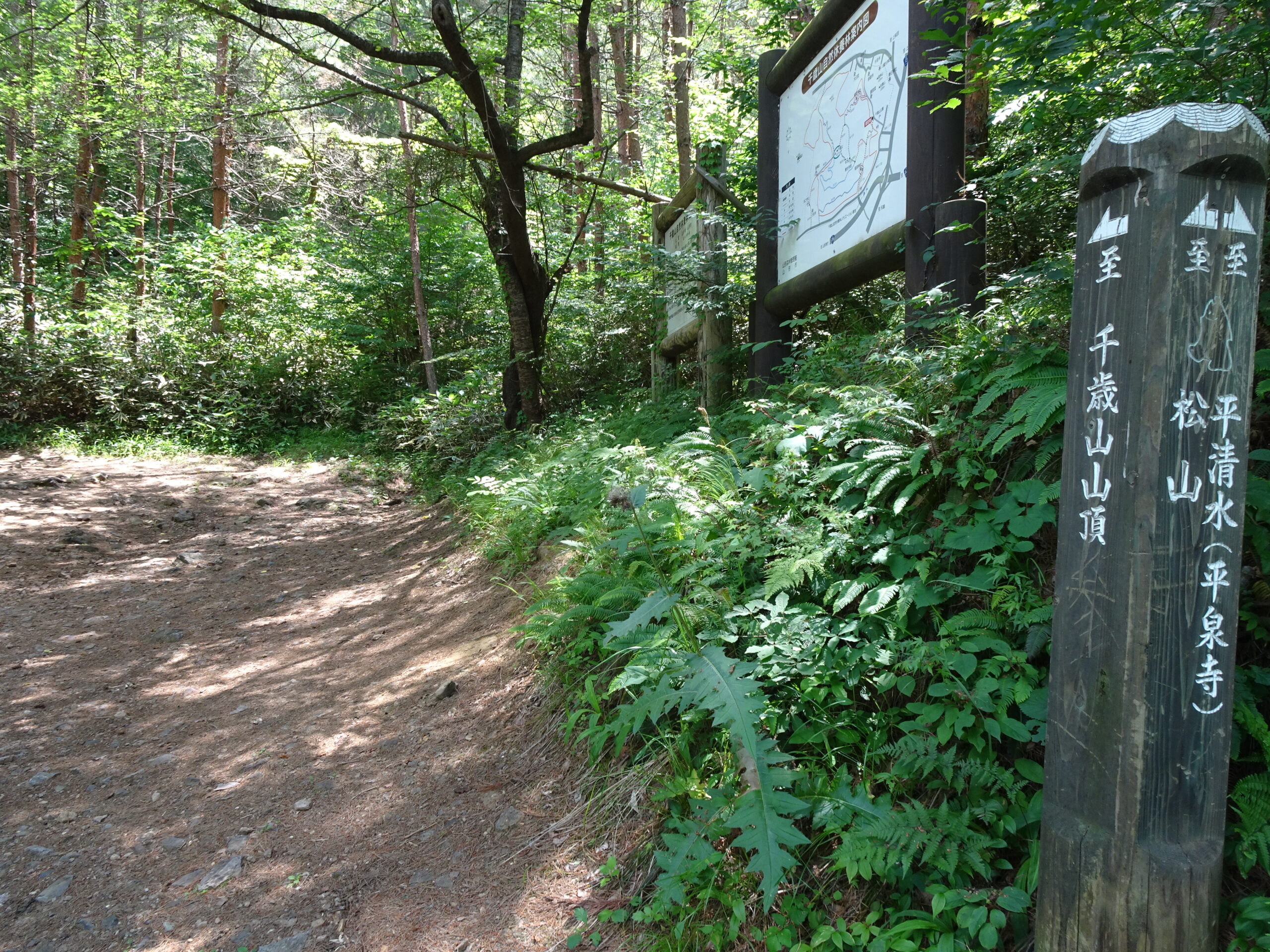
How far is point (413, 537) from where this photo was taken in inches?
341

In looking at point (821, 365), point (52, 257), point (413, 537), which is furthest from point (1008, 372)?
point (52, 257)

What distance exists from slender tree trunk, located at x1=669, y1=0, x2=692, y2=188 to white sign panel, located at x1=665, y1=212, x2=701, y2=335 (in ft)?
14.0

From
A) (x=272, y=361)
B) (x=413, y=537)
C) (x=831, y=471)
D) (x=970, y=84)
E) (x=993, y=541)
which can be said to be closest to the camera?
(x=993, y=541)

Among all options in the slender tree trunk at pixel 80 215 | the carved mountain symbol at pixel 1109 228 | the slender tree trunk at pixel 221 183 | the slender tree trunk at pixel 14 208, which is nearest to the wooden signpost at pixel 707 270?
the carved mountain symbol at pixel 1109 228

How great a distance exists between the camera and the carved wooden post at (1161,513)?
1.59m

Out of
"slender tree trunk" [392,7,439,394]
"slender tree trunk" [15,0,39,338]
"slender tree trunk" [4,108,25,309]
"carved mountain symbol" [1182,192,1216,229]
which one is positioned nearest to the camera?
"carved mountain symbol" [1182,192,1216,229]

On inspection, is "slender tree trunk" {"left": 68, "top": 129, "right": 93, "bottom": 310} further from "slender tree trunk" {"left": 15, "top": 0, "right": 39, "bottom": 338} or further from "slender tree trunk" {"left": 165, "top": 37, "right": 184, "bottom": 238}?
"slender tree trunk" {"left": 165, "top": 37, "right": 184, "bottom": 238}

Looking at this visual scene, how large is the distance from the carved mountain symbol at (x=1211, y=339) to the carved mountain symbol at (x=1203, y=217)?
160 mm

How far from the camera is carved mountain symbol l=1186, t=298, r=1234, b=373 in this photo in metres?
1.59

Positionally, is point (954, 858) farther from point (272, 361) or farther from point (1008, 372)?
point (272, 361)

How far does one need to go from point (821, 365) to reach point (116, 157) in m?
19.7

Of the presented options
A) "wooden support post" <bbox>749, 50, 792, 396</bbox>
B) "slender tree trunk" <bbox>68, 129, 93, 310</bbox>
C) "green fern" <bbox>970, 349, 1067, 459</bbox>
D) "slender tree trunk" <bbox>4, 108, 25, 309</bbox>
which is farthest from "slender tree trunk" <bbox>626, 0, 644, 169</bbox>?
"slender tree trunk" <bbox>4, 108, 25, 309</bbox>

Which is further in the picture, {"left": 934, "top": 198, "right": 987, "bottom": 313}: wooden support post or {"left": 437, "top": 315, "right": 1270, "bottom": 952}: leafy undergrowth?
{"left": 934, "top": 198, "right": 987, "bottom": 313}: wooden support post

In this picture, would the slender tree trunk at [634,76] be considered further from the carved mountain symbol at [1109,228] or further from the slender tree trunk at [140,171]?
the carved mountain symbol at [1109,228]
